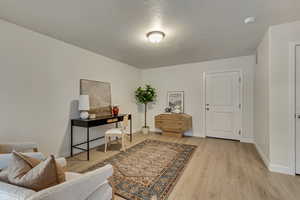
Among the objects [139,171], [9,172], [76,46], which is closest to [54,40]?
[76,46]

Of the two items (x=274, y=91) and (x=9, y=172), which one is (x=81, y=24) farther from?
(x=274, y=91)

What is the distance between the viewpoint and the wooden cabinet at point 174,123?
4.34 m

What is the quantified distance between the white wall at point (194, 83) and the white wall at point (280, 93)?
1.66 metres

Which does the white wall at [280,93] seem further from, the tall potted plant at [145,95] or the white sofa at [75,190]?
the tall potted plant at [145,95]

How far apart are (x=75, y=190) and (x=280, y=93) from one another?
3189 millimetres

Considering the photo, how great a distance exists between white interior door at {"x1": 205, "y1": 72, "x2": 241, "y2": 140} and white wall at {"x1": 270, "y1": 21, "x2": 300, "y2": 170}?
171 cm

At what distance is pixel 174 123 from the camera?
4473 mm

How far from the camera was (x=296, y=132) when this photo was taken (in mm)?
2266

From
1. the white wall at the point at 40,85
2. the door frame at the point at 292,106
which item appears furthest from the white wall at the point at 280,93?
the white wall at the point at 40,85

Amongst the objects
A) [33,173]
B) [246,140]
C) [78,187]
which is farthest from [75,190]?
[246,140]

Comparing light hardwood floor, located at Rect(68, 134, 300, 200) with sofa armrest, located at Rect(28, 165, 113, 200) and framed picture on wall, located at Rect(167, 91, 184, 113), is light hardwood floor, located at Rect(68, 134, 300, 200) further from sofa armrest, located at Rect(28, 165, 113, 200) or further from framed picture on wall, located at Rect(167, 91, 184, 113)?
framed picture on wall, located at Rect(167, 91, 184, 113)

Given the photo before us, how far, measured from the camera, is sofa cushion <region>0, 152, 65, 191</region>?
89 cm

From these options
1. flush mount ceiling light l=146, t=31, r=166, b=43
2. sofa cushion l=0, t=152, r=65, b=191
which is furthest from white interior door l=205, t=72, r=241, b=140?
sofa cushion l=0, t=152, r=65, b=191

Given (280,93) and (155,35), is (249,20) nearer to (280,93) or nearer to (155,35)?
(280,93)
